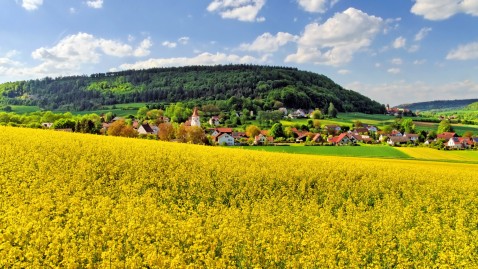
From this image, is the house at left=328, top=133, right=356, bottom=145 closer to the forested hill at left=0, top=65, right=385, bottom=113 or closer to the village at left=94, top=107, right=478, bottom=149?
the village at left=94, top=107, right=478, bottom=149

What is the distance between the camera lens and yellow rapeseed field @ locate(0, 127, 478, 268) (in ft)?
23.2

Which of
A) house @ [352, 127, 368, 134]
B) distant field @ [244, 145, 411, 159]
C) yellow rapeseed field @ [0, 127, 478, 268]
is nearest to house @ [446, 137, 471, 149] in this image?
house @ [352, 127, 368, 134]

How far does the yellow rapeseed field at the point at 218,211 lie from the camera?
23.2ft

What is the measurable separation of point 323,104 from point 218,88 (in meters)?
49.8

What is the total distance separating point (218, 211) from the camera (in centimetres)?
1070

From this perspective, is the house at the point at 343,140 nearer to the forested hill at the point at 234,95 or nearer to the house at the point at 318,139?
the house at the point at 318,139

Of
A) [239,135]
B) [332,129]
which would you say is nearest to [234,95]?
[332,129]

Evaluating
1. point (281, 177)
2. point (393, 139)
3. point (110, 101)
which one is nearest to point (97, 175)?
point (281, 177)

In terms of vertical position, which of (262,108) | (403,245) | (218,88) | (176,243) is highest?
(218,88)

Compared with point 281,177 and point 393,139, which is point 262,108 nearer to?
point 393,139

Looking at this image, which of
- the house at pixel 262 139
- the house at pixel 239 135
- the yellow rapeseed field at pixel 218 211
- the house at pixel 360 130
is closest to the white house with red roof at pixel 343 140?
the house at pixel 262 139

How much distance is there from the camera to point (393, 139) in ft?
264

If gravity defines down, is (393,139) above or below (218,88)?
below

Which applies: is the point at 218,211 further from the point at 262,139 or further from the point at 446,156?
the point at 262,139
